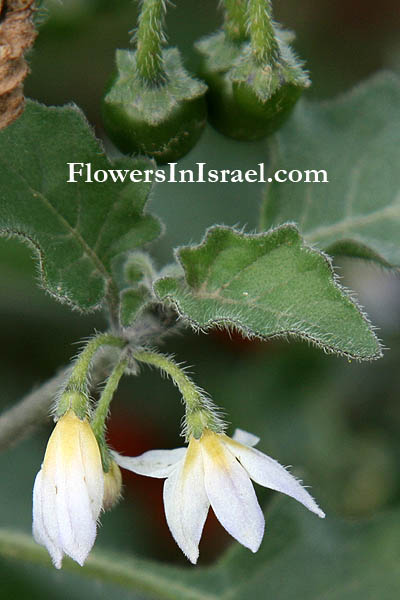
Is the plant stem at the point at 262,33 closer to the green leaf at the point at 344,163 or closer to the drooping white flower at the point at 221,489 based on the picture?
the green leaf at the point at 344,163

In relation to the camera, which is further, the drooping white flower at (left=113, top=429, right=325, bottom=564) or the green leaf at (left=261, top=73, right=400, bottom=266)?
the green leaf at (left=261, top=73, right=400, bottom=266)

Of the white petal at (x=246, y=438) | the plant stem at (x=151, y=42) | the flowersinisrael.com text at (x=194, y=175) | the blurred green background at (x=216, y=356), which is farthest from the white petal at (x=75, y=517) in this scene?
the blurred green background at (x=216, y=356)

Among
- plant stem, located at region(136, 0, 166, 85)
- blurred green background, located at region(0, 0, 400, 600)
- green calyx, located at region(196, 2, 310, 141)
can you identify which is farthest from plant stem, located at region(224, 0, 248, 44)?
blurred green background, located at region(0, 0, 400, 600)

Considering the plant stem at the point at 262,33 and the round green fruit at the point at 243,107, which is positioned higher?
the plant stem at the point at 262,33

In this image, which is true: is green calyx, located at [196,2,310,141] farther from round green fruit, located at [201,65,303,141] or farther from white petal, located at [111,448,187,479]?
white petal, located at [111,448,187,479]

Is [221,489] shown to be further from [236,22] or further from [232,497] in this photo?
[236,22]

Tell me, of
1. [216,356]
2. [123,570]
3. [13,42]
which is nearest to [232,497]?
[13,42]
